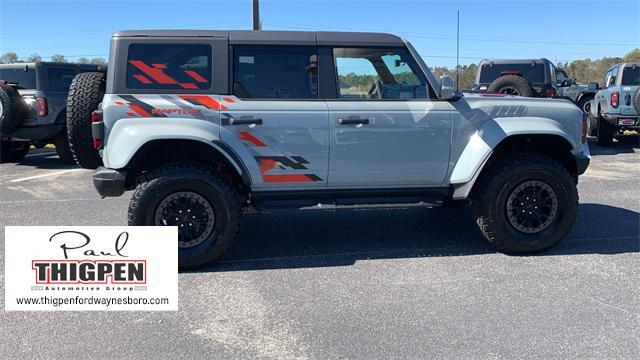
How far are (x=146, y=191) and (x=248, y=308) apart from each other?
4.47 feet

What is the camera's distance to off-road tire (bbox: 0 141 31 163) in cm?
1084

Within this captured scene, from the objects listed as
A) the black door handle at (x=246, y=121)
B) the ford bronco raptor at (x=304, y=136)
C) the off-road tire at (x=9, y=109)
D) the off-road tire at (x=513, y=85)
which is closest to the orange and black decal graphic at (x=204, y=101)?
the ford bronco raptor at (x=304, y=136)

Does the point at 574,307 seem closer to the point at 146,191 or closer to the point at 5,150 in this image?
the point at 146,191

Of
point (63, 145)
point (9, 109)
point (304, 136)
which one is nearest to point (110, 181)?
point (304, 136)

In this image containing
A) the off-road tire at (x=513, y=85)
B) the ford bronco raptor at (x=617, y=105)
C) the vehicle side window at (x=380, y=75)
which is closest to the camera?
the vehicle side window at (x=380, y=75)

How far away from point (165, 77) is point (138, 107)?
34 cm

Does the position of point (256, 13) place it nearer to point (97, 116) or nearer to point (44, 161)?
point (44, 161)

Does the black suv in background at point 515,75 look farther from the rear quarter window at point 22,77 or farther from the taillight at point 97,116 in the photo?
the rear quarter window at point 22,77

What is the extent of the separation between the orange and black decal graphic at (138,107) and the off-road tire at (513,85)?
28.3 ft

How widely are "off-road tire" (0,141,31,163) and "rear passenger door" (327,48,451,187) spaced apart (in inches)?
343

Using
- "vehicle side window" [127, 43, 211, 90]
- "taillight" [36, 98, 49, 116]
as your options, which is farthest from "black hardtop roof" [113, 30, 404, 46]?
"taillight" [36, 98, 49, 116]

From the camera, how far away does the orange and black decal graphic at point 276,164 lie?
14.6 feet

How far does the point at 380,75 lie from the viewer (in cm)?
481

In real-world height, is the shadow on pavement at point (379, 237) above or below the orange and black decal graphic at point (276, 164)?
below
